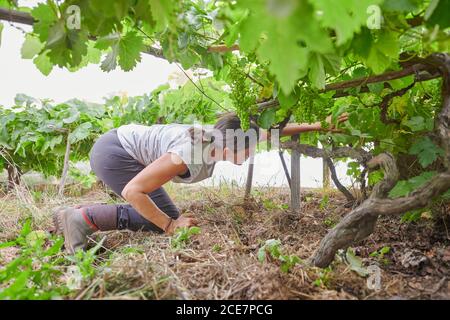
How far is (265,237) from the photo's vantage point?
67.4 inches

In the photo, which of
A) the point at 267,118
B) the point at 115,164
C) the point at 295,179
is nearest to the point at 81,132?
the point at 115,164

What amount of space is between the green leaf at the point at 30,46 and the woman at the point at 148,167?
707mm

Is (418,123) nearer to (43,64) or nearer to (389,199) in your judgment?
(389,199)

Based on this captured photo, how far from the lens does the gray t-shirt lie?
1.76 meters

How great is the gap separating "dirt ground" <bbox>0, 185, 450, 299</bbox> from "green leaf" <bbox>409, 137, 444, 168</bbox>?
1.05ft

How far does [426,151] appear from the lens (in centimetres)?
Answer: 134

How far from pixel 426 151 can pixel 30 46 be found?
1339 mm

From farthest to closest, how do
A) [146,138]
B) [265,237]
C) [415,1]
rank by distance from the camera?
1. [146,138]
2. [265,237]
3. [415,1]

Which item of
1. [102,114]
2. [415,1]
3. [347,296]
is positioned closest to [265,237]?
[347,296]

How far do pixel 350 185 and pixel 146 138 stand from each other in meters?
1.27

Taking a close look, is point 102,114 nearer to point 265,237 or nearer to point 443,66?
point 265,237

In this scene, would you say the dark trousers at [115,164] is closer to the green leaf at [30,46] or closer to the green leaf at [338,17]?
the green leaf at [30,46]

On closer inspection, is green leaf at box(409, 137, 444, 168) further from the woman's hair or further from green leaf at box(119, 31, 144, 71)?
green leaf at box(119, 31, 144, 71)

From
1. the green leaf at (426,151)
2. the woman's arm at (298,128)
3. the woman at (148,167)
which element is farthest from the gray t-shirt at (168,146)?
the green leaf at (426,151)
